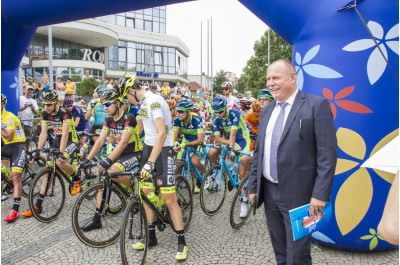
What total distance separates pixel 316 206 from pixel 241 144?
3603 millimetres

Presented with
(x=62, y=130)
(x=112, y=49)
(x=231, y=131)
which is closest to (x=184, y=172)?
(x=231, y=131)

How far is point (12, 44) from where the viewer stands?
714cm

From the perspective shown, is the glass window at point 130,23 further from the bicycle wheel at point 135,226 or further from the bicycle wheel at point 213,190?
the bicycle wheel at point 135,226

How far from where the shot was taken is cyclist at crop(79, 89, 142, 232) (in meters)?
4.29

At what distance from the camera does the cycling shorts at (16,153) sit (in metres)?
5.47

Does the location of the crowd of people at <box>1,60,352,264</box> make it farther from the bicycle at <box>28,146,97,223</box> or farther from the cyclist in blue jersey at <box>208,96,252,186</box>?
the bicycle at <box>28,146,97,223</box>

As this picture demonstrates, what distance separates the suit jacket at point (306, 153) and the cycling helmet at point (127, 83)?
7.06 feet

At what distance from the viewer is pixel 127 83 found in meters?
4.14

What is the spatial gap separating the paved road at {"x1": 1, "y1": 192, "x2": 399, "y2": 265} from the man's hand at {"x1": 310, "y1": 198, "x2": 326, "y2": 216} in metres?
1.62

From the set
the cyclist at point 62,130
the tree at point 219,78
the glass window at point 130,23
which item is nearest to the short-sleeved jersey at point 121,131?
the cyclist at point 62,130

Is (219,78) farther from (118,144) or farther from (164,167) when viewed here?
(164,167)

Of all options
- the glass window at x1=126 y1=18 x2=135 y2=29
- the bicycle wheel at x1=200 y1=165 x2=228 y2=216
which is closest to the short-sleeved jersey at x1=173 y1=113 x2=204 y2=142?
the bicycle wheel at x1=200 y1=165 x2=228 y2=216

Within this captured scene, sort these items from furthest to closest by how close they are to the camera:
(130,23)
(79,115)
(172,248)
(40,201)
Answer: (130,23) < (79,115) < (40,201) < (172,248)

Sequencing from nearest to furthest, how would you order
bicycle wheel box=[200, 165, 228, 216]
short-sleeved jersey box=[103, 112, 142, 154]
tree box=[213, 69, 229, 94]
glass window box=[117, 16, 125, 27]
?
1. short-sleeved jersey box=[103, 112, 142, 154]
2. bicycle wheel box=[200, 165, 228, 216]
3. glass window box=[117, 16, 125, 27]
4. tree box=[213, 69, 229, 94]
